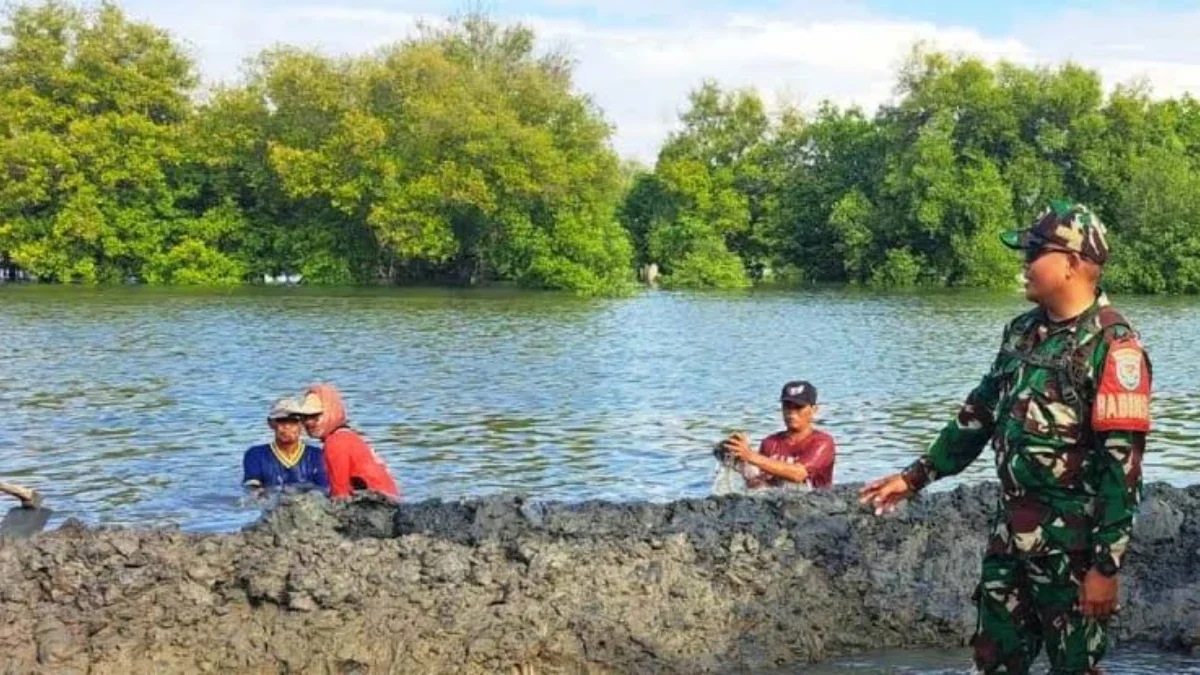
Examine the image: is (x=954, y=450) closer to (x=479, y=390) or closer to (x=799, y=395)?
(x=799, y=395)

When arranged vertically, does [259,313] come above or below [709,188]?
below

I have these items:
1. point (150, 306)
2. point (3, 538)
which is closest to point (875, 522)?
point (3, 538)

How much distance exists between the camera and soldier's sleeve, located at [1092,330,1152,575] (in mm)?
4168

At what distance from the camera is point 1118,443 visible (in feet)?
13.7

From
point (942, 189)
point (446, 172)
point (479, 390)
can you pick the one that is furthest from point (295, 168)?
point (479, 390)

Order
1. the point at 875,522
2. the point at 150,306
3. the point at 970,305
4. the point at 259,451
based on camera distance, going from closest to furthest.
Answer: the point at 875,522, the point at 259,451, the point at 150,306, the point at 970,305

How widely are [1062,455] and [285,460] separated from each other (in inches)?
263

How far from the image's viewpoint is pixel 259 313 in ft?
135

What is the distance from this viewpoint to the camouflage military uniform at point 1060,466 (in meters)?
4.20

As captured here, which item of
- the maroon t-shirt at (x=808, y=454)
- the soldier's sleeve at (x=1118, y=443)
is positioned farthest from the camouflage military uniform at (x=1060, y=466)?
the maroon t-shirt at (x=808, y=454)

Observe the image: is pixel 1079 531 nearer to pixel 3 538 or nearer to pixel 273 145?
pixel 3 538

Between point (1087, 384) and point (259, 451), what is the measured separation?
6.98 meters

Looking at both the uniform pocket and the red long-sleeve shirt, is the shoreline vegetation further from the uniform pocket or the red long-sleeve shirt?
the uniform pocket

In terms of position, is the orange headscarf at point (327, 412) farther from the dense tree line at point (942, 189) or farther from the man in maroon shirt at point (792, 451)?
the dense tree line at point (942, 189)
